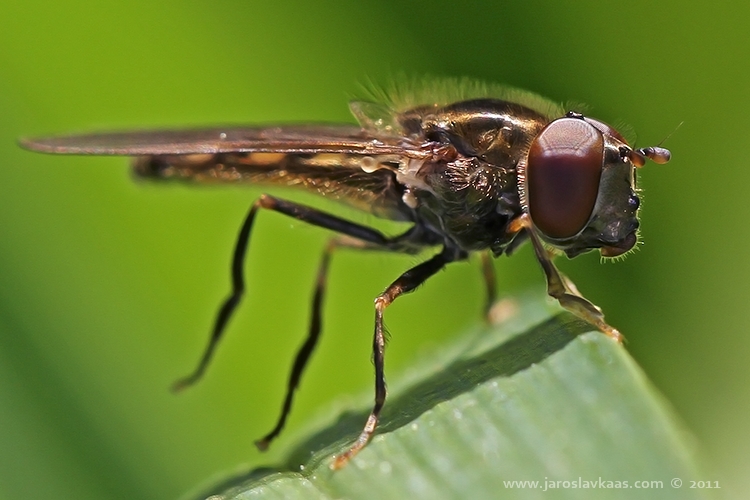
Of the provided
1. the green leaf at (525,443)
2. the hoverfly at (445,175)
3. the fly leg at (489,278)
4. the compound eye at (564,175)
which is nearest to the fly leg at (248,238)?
the hoverfly at (445,175)

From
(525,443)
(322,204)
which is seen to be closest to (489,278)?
(322,204)

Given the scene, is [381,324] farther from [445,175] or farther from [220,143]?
[220,143]

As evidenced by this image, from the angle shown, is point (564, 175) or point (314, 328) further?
point (314, 328)

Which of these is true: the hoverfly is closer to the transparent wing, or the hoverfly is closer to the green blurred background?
the transparent wing

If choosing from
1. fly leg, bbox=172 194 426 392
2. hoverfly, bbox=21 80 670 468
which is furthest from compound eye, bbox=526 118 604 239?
fly leg, bbox=172 194 426 392

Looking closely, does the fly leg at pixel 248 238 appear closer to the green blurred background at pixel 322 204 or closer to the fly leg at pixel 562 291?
the green blurred background at pixel 322 204

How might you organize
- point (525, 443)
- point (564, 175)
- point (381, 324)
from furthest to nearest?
point (381, 324) → point (564, 175) → point (525, 443)
